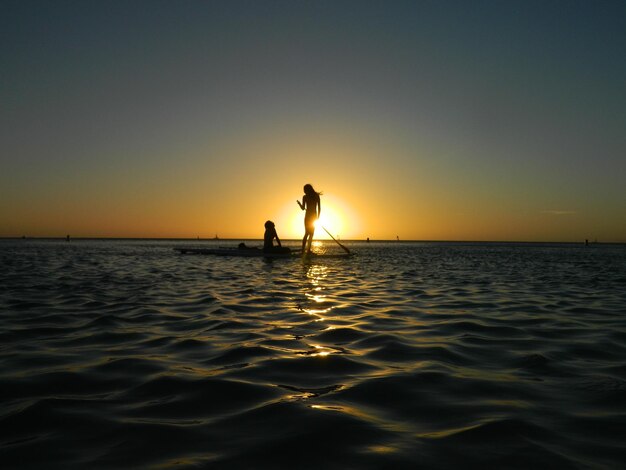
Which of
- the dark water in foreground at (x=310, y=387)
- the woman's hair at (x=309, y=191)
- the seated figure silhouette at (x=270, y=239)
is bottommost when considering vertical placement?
the dark water in foreground at (x=310, y=387)

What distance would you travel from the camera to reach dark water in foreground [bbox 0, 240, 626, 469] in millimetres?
2387

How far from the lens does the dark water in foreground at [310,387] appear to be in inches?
94.0

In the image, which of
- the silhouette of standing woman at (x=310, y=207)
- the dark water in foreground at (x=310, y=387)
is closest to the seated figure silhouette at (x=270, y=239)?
the silhouette of standing woman at (x=310, y=207)

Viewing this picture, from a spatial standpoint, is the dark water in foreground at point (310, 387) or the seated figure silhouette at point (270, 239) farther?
the seated figure silhouette at point (270, 239)

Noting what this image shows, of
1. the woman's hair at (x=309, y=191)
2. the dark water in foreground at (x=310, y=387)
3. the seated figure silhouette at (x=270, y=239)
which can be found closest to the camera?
the dark water in foreground at (x=310, y=387)

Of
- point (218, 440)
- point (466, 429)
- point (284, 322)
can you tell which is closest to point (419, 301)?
point (284, 322)

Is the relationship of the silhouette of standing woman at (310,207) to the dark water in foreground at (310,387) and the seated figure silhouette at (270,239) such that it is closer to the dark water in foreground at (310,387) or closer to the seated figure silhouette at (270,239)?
the seated figure silhouette at (270,239)

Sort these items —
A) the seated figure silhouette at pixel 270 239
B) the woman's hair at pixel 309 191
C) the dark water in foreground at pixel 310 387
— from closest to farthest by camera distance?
the dark water in foreground at pixel 310 387 → the woman's hair at pixel 309 191 → the seated figure silhouette at pixel 270 239

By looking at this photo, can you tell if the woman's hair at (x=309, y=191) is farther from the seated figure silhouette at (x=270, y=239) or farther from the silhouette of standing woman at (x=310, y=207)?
the seated figure silhouette at (x=270, y=239)

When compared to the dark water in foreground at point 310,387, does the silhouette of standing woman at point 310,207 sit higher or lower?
higher

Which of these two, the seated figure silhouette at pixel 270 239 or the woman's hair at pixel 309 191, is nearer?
the woman's hair at pixel 309 191

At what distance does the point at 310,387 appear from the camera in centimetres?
353

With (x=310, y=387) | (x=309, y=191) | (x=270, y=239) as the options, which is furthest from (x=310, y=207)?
(x=310, y=387)

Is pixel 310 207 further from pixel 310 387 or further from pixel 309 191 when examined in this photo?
pixel 310 387
